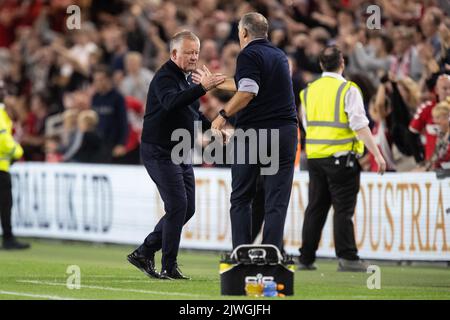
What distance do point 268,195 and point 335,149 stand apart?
8.09 feet

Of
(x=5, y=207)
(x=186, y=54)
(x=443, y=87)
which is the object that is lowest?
(x=5, y=207)

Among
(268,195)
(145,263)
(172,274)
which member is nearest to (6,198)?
(145,263)

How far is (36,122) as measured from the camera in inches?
939

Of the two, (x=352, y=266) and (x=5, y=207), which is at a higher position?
(x=5, y=207)

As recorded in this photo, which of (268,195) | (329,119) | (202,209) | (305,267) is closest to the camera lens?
(268,195)

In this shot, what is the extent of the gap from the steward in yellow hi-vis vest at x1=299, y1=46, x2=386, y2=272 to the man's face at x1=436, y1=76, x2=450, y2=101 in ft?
6.29

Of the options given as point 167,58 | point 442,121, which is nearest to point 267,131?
point 442,121

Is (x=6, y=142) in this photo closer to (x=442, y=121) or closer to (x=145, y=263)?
(x=145, y=263)

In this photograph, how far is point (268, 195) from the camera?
11.5m

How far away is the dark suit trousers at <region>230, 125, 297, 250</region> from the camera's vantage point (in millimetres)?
11336

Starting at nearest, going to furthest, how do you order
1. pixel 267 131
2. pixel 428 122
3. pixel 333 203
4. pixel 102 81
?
pixel 267 131 < pixel 333 203 < pixel 428 122 < pixel 102 81

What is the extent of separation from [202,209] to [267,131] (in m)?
6.17

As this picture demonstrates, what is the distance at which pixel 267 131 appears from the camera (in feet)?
37.3

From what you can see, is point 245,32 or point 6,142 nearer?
point 245,32
